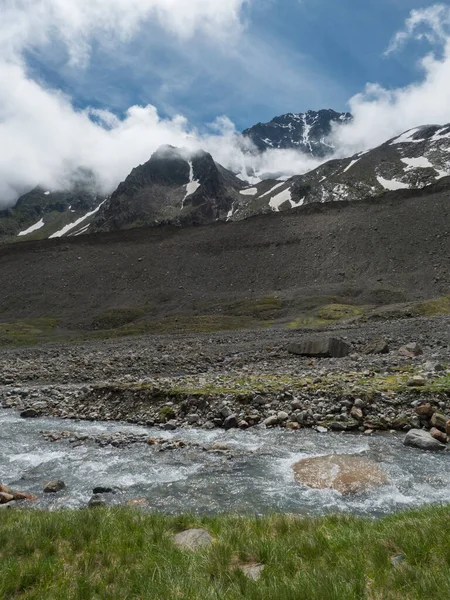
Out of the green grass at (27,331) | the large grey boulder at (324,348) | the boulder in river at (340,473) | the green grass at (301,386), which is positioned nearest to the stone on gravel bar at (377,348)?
the large grey boulder at (324,348)

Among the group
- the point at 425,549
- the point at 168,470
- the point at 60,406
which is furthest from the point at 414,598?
the point at 60,406

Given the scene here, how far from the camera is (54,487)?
42.0ft

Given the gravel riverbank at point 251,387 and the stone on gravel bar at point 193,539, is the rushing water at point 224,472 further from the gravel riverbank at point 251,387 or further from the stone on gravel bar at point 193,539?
the stone on gravel bar at point 193,539

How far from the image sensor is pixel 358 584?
16.8 feet

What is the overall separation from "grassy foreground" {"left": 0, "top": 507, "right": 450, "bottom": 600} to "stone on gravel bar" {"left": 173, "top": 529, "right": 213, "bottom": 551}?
199mm

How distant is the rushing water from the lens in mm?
11320

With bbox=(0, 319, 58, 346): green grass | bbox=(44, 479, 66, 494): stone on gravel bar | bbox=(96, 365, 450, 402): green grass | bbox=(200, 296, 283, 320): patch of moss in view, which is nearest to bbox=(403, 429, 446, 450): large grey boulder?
bbox=(96, 365, 450, 402): green grass

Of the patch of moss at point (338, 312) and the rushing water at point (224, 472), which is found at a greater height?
the rushing water at point (224, 472)

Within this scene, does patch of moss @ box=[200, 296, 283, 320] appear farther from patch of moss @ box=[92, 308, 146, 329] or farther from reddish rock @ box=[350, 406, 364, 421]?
reddish rock @ box=[350, 406, 364, 421]

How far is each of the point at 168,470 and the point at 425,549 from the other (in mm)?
9631

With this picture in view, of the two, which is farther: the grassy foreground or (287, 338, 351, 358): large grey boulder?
(287, 338, 351, 358): large grey boulder

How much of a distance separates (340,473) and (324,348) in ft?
69.3

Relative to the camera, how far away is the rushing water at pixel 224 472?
1132 centimetres

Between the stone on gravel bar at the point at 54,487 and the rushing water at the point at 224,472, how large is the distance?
10.2 inches
